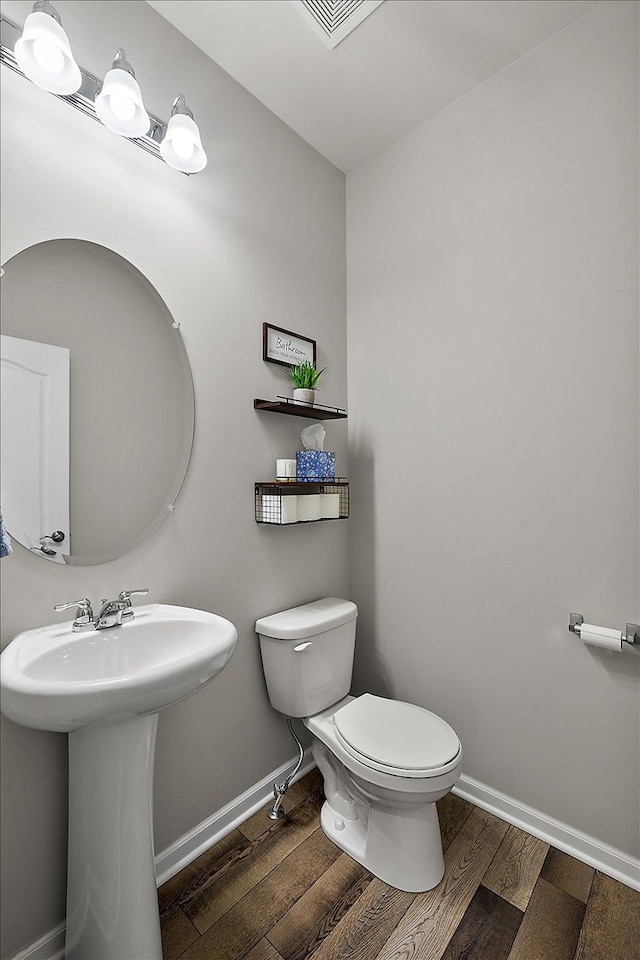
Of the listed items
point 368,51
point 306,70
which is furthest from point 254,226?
point 368,51

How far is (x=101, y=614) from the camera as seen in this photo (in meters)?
1.20

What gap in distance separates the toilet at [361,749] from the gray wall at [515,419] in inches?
12.6

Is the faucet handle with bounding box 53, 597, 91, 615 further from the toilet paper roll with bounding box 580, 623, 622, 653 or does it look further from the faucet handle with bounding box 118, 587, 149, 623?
the toilet paper roll with bounding box 580, 623, 622, 653

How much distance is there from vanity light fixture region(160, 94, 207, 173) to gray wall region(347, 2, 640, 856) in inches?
35.9

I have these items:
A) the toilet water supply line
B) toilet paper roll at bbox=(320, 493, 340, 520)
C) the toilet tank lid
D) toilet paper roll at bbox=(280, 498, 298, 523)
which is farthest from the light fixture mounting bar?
the toilet water supply line

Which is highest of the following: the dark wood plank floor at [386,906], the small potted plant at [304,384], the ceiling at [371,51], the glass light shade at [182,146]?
the ceiling at [371,51]

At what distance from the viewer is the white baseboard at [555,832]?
4.67ft

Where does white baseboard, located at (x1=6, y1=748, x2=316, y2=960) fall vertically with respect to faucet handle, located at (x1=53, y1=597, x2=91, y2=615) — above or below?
below

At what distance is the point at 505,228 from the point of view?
5.44 ft

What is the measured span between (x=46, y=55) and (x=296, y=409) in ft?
3.68

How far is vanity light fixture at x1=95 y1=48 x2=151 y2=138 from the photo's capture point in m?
1.17

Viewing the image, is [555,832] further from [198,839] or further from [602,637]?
[198,839]

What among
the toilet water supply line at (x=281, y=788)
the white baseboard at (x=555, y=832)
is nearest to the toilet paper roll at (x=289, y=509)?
the toilet water supply line at (x=281, y=788)

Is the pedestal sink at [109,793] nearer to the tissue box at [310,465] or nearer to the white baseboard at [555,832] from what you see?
the tissue box at [310,465]
